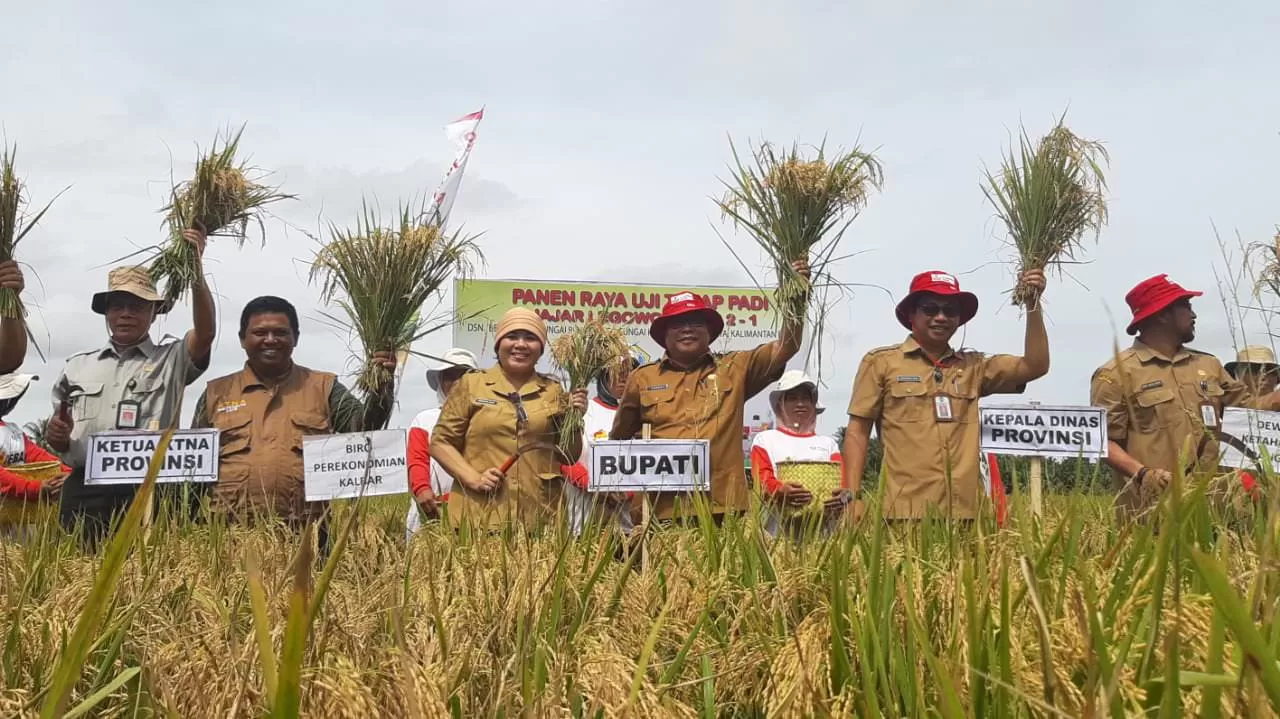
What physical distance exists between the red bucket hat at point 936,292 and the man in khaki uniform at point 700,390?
686mm

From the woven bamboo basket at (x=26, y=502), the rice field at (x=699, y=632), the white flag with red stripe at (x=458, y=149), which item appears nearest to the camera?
the rice field at (x=699, y=632)

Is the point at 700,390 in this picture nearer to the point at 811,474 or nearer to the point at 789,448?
the point at 811,474

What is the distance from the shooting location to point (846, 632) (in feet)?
6.20

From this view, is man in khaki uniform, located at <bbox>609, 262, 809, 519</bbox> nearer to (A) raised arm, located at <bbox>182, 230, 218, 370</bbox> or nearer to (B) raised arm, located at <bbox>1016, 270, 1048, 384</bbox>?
(B) raised arm, located at <bbox>1016, 270, 1048, 384</bbox>

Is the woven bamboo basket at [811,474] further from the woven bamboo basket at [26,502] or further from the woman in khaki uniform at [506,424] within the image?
the woven bamboo basket at [26,502]

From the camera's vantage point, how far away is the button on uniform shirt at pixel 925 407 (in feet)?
13.7

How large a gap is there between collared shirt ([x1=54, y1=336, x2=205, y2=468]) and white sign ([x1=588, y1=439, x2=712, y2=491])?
6.28 feet

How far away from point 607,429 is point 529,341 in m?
1.04

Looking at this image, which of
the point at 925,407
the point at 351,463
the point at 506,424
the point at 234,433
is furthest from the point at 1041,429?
the point at 234,433

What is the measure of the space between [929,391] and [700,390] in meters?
0.95

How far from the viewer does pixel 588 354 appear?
470 cm

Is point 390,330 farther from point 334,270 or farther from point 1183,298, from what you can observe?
point 1183,298

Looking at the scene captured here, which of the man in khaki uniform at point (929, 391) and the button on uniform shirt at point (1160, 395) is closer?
the man in khaki uniform at point (929, 391)

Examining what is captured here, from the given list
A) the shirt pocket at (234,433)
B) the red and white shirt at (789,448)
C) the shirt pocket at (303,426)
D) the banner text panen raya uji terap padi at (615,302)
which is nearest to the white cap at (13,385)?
the shirt pocket at (234,433)
